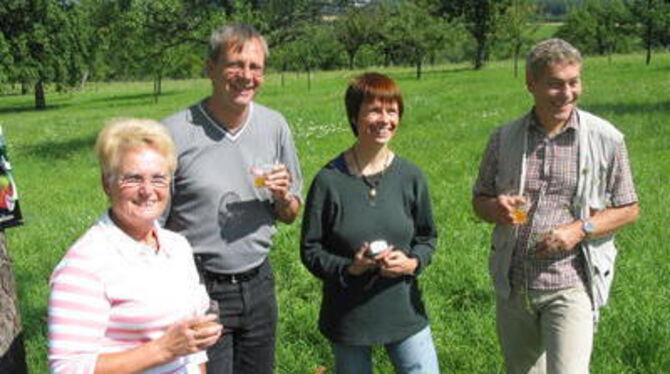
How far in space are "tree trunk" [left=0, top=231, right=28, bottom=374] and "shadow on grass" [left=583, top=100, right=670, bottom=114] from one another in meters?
14.9

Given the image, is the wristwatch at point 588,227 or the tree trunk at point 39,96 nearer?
the wristwatch at point 588,227

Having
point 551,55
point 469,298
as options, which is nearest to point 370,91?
point 551,55

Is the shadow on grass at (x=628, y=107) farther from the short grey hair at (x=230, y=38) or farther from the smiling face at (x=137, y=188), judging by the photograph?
the smiling face at (x=137, y=188)

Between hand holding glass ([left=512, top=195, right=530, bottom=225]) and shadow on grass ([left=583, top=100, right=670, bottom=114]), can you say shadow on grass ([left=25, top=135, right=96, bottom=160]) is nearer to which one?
shadow on grass ([left=583, top=100, right=670, bottom=114])

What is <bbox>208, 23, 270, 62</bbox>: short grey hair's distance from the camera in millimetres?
3580

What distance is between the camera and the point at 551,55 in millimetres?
3648

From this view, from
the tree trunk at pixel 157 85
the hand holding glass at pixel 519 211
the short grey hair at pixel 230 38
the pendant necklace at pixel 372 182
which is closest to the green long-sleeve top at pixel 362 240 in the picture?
the pendant necklace at pixel 372 182

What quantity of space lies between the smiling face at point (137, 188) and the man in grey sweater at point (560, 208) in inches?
71.0

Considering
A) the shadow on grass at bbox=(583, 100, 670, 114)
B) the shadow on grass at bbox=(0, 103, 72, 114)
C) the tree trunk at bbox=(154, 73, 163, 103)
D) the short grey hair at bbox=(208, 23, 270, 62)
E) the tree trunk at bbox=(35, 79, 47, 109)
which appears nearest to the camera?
the short grey hair at bbox=(208, 23, 270, 62)

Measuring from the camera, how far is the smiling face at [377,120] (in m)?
3.65

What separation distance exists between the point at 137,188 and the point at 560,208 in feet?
7.12

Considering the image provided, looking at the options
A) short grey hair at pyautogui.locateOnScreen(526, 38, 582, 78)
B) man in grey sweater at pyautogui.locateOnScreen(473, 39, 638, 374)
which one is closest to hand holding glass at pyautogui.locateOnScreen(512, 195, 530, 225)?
man in grey sweater at pyautogui.locateOnScreen(473, 39, 638, 374)

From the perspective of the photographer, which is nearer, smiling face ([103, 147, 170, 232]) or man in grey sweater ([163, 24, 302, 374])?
smiling face ([103, 147, 170, 232])

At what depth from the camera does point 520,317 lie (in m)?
3.98
